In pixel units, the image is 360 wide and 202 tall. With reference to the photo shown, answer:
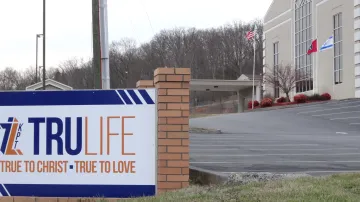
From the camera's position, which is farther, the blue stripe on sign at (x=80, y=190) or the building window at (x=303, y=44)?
the building window at (x=303, y=44)

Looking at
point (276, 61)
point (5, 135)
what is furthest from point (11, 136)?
point (276, 61)

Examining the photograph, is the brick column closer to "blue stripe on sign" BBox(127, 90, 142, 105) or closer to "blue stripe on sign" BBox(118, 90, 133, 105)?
"blue stripe on sign" BBox(127, 90, 142, 105)

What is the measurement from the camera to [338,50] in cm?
4378

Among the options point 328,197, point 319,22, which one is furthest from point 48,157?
point 319,22

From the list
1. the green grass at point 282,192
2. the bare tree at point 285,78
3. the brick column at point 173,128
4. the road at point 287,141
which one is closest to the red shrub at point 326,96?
the road at point 287,141

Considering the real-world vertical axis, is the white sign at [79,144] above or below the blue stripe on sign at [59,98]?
below

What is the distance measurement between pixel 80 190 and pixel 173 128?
59.3 inches

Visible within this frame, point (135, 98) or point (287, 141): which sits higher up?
point (135, 98)

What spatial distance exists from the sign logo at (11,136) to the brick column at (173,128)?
1969 millimetres

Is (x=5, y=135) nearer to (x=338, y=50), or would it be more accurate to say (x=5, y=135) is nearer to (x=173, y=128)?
(x=173, y=128)

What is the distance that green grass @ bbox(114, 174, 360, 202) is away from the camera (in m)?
5.43

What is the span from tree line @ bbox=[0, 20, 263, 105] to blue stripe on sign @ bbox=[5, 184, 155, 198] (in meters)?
86.8

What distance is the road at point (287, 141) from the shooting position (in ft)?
33.4

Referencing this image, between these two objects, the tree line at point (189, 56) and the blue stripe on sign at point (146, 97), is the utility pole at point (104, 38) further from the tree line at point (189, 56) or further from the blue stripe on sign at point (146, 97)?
the tree line at point (189, 56)
